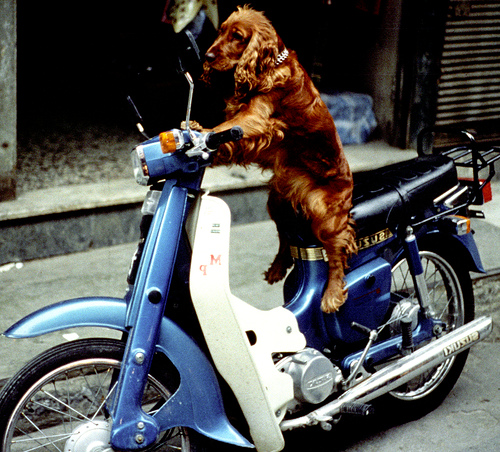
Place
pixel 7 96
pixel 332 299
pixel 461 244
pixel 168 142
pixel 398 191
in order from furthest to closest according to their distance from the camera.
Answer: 1. pixel 7 96
2. pixel 461 244
3. pixel 398 191
4. pixel 332 299
5. pixel 168 142

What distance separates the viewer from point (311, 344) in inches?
101

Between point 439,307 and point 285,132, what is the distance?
1283 millimetres

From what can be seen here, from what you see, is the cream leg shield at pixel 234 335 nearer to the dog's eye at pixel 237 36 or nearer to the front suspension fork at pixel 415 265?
the dog's eye at pixel 237 36

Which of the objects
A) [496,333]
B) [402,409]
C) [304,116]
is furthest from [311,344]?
[496,333]

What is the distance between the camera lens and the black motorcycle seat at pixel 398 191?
2621mm

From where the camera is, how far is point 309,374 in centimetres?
242

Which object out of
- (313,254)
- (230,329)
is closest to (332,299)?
(313,254)

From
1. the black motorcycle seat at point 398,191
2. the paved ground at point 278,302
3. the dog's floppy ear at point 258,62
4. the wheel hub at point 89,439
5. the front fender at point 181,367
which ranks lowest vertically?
the paved ground at point 278,302

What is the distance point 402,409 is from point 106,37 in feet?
16.1

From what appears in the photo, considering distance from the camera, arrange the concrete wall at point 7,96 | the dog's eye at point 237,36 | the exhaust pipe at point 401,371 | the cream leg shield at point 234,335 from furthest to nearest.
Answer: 1. the concrete wall at point 7,96
2. the exhaust pipe at point 401,371
3. the dog's eye at point 237,36
4. the cream leg shield at point 234,335

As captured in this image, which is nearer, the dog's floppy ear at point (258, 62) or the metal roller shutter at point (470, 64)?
the dog's floppy ear at point (258, 62)

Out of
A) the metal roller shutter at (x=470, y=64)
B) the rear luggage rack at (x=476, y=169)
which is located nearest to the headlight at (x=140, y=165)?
the rear luggage rack at (x=476, y=169)

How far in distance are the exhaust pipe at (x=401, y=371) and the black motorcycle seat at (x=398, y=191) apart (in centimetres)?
50

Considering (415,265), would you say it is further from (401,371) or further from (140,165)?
(140,165)
